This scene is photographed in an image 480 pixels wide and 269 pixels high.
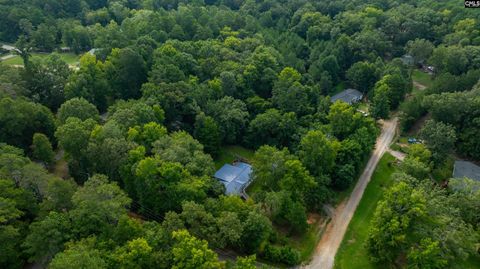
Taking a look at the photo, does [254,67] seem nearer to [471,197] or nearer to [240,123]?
[240,123]

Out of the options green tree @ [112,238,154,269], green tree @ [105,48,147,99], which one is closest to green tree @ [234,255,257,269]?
green tree @ [112,238,154,269]

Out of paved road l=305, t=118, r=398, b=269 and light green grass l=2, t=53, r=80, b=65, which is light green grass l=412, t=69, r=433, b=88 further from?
light green grass l=2, t=53, r=80, b=65

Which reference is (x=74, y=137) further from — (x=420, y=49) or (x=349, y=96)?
(x=420, y=49)

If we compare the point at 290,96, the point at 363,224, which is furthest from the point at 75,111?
the point at 363,224

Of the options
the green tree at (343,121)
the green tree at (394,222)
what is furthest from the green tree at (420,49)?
the green tree at (394,222)

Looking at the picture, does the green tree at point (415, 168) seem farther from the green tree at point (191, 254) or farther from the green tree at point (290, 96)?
the green tree at point (191, 254)

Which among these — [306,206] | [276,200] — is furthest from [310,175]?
[276,200]

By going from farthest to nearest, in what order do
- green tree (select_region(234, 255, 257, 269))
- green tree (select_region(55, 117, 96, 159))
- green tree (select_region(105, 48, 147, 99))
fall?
1. green tree (select_region(105, 48, 147, 99))
2. green tree (select_region(55, 117, 96, 159))
3. green tree (select_region(234, 255, 257, 269))
